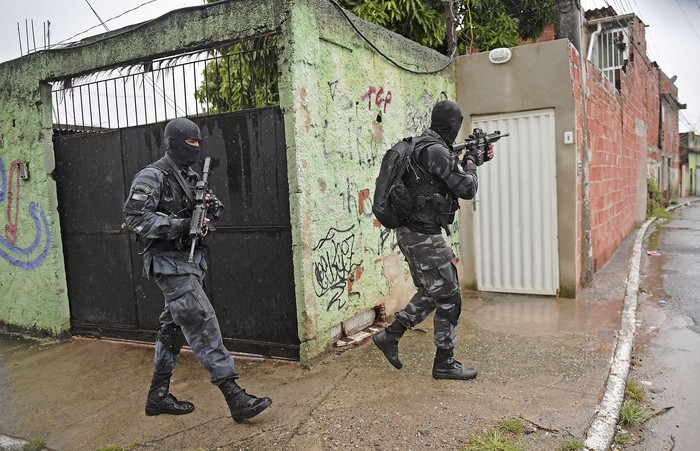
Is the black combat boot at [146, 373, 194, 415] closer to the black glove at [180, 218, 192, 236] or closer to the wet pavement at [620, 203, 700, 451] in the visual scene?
the black glove at [180, 218, 192, 236]

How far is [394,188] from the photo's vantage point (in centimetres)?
362

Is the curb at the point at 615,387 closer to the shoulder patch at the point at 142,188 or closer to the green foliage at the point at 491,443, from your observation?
the green foliage at the point at 491,443

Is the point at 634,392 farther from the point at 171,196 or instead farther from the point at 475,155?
the point at 171,196

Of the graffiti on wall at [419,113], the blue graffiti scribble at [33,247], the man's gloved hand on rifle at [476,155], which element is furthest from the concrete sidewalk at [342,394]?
the graffiti on wall at [419,113]

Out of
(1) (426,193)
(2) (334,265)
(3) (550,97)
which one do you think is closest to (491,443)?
(1) (426,193)

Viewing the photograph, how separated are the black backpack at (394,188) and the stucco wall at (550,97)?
295cm

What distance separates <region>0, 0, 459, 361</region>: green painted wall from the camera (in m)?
4.04

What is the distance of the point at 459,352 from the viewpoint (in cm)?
438

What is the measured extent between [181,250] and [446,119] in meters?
1.96

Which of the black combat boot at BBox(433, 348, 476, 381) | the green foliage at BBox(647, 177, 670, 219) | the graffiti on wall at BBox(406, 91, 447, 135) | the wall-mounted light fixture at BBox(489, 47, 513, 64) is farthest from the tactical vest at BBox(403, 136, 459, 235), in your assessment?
the green foliage at BBox(647, 177, 670, 219)

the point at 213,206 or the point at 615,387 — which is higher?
the point at 213,206

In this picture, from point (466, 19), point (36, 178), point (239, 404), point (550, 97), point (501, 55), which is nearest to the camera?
point (239, 404)

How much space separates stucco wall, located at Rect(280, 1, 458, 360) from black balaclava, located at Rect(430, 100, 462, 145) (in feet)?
3.24

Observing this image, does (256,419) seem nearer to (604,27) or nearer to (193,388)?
(193,388)
